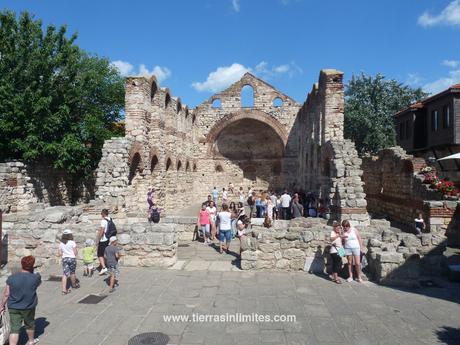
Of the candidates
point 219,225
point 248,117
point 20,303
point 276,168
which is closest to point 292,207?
point 219,225

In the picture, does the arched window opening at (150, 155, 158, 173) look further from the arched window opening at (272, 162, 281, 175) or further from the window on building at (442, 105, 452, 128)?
the window on building at (442, 105, 452, 128)

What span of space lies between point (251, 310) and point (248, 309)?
7cm

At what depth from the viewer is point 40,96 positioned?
48.9 feet

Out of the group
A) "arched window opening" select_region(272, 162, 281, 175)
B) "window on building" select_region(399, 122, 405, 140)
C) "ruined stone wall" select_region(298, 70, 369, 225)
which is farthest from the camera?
"window on building" select_region(399, 122, 405, 140)

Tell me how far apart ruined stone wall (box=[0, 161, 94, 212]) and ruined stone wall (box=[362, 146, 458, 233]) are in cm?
1513

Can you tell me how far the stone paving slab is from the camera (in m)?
5.12

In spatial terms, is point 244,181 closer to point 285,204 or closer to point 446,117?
point 285,204

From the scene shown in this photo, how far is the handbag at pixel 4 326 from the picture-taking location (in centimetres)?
465

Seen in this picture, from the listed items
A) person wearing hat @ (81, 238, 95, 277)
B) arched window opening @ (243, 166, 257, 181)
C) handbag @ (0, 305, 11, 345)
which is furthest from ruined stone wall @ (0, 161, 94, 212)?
arched window opening @ (243, 166, 257, 181)

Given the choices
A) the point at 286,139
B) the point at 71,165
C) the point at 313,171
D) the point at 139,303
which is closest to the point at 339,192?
the point at 313,171

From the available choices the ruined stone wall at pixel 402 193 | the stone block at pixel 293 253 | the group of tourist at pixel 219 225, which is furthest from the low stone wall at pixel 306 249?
the ruined stone wall at pixel 402 193

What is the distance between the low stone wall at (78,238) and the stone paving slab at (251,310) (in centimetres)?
60

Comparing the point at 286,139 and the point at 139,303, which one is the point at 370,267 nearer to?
the point at 139,303

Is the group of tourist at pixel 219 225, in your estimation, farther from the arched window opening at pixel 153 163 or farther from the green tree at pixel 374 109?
the green tree at pixel 374 109
